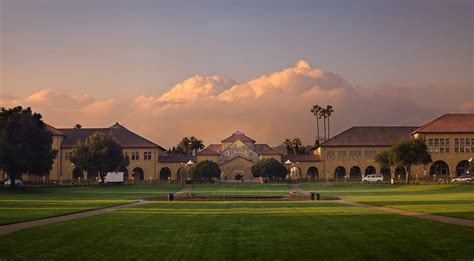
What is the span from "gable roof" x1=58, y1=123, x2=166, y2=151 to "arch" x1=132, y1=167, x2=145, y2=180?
489cm

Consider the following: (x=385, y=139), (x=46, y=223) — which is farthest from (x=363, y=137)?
(x=46, y=223)

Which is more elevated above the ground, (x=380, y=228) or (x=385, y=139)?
(x=385, y=139)

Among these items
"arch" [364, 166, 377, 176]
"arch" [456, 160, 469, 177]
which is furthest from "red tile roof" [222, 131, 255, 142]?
"arch" [456, 160, 469, 177]

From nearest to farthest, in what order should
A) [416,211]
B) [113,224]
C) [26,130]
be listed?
[113,224] < [416,211] < [26,130]

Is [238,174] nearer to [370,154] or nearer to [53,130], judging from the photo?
[370,154]

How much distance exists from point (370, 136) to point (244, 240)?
359ft

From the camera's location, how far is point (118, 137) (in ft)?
425

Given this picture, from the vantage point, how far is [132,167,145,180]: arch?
128m

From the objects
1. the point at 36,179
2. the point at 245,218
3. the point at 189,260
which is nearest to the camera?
the point at 189,260

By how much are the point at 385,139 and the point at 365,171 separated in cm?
733

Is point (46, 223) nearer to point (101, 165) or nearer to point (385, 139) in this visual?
point (101, 165)

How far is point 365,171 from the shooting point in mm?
126625

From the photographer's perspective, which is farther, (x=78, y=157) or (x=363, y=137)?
(x=363, y=137)

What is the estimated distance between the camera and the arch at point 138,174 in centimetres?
12788
